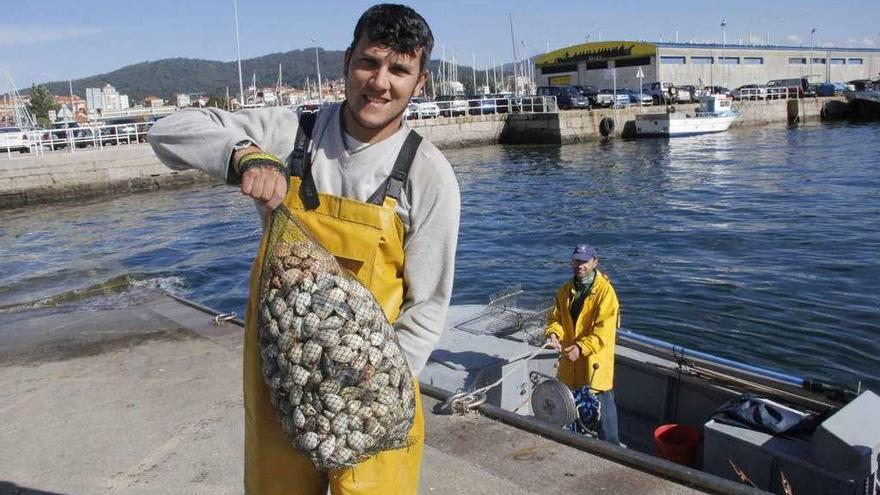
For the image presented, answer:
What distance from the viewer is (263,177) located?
1974 mm

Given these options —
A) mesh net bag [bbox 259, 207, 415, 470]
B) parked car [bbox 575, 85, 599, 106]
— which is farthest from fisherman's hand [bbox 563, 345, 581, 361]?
parked car [bbox 575, 85, 599, 106]

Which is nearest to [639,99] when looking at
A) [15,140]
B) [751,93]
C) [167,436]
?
[751,93]

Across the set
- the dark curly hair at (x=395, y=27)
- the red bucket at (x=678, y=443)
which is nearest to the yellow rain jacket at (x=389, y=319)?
the dark curly hair at (x=395, y=27)

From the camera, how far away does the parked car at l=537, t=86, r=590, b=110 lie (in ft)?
162

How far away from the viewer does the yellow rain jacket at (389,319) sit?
2102 millimetres

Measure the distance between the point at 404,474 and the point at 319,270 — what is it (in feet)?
2.27

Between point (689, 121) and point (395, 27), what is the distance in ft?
157

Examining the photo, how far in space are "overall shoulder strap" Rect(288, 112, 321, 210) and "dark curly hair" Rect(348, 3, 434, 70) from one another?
0.32m

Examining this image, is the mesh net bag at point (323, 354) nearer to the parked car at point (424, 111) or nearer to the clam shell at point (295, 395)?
the clam shell at point (295, 395)

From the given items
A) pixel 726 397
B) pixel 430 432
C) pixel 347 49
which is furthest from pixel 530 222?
pixel 347 49

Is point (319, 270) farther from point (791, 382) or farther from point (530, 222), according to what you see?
point (530, 222)

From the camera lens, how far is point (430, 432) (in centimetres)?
461

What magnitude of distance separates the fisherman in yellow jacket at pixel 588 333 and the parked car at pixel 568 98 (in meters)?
44.4

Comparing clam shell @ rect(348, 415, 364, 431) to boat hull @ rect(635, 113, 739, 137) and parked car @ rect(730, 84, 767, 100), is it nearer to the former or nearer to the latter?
boat hull @ rect(635, 113, 739, 137)
